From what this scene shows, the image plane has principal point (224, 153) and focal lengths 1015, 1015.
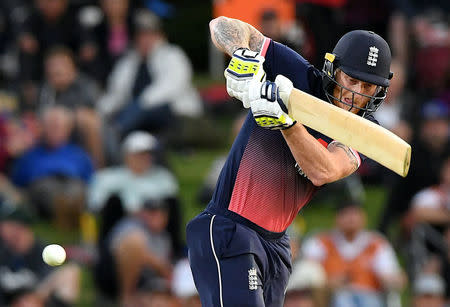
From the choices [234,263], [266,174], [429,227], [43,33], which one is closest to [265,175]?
[266,174]

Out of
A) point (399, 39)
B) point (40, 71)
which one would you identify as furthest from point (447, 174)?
point (40, 71)

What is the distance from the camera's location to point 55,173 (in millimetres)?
12383

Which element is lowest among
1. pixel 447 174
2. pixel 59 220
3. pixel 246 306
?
pixel 59 220

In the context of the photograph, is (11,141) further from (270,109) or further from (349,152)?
(270,109)

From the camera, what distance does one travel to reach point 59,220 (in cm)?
1248

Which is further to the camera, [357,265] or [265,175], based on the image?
[357,265]

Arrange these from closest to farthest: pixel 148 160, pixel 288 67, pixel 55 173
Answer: pixel 288 67, pixel 148 160, pixel 55 173

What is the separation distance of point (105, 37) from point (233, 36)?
7.71m

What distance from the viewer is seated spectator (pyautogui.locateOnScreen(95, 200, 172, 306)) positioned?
10.8 meters

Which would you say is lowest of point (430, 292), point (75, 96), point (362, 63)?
point (430, 292)

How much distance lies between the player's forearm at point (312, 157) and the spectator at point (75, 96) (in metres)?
7.08

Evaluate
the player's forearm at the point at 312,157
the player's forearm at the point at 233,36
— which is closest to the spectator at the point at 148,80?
the player's forearm at the point at 233,36

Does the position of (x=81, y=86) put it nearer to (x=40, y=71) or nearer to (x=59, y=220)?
(x=40, y=71)

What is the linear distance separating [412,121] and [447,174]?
5.19 feet
